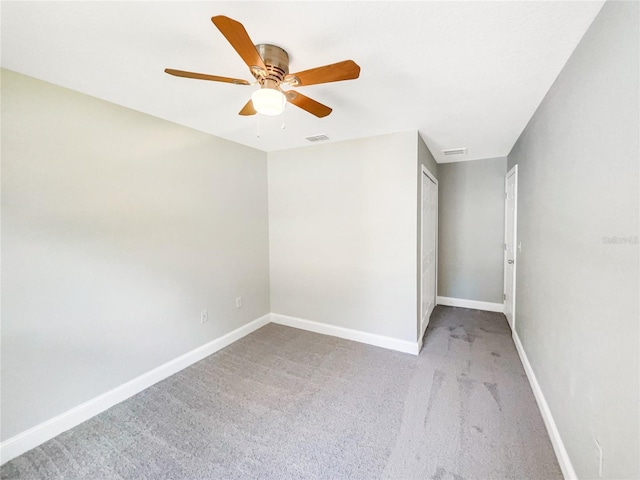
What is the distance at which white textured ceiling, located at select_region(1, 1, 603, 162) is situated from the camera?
1213 millimetres

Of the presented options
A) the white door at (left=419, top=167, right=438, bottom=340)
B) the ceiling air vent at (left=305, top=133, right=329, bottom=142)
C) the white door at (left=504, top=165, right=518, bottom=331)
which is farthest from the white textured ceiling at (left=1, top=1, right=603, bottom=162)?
the white door at (left=504, top=165, right=518, bottom=331)

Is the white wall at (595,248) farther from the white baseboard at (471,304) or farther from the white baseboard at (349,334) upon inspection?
the white baseboard at (471,304)

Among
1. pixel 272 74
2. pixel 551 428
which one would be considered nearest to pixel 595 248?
pixel 551 428

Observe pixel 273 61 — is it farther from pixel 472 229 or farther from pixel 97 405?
pixel 472 229

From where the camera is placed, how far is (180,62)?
1604 millimetres

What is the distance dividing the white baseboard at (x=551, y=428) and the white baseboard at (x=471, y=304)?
1.70 meters

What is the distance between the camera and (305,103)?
1.68 m

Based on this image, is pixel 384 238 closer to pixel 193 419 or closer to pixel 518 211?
pixel 518 211

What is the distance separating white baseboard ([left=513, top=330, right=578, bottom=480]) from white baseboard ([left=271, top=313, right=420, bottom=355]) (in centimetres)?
96

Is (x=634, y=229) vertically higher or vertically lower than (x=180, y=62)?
lower

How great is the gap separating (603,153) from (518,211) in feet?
6.68

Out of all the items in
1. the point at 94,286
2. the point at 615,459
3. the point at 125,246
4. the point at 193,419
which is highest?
the point at 125,246

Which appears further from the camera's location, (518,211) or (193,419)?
(518,211)

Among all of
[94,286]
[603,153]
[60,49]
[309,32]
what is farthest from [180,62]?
[603,153]
